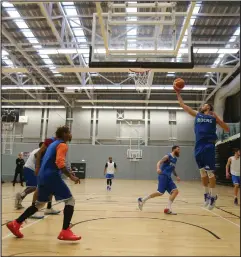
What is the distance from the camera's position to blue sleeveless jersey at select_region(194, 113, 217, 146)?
476 cm

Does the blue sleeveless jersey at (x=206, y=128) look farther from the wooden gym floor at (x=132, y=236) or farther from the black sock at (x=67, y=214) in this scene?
the black sock at (x=67, y=214)

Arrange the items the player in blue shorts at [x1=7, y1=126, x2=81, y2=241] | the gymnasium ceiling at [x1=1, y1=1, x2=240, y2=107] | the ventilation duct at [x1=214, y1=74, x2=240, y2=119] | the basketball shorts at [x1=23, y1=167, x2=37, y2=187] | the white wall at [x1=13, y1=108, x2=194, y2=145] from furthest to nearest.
→ 1. the white wall at [x1=13, y1=108, x2=194, y2=145]
2. the ventilation duct at [x1=214, y1=74, x2=240, y2=119]
3. the gymnasium ceiling at [x1=1, y1=1, x2=240, y2=107]
4. the basketball shorts at [x1=23, y1=167, x2=37, y2=187]
5. the player in blue shorts at [x1=7, y1=126, x2=81, y2=241]

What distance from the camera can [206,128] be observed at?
4805 millimetres

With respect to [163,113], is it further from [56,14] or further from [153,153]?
[56,14]

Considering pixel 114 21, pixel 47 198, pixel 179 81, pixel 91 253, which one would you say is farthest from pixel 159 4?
pixel 91 253

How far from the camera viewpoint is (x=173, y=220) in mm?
5551

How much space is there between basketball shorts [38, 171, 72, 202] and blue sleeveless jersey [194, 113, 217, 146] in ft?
7.97

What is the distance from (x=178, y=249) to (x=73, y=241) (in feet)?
4.58

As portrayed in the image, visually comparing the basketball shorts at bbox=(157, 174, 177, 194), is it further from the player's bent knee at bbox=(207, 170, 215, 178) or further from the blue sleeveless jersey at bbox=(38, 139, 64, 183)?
the blue sleeveless jersey at bbox=(38, 139, 64, 183)

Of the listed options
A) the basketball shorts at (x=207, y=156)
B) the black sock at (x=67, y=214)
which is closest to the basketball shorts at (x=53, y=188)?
the black sock at (x=67, y=214)

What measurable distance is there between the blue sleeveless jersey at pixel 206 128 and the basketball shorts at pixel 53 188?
2.43 meters

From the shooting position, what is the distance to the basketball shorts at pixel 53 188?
3828mm

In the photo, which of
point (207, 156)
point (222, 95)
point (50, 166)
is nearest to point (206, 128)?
point (207, 156)

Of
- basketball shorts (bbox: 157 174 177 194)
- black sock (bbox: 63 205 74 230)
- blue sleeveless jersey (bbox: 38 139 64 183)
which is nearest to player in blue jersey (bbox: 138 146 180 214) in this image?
basketball shorts (bbox: 157 174 177 194)
